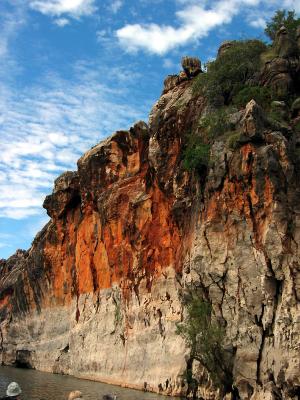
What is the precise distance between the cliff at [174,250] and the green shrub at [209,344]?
2.07ft

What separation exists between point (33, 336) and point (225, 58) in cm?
4225

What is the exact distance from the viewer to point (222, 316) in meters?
30.4

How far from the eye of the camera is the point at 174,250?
40062 millimetres

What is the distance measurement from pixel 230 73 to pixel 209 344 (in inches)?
742

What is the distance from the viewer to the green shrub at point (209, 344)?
29281 mm

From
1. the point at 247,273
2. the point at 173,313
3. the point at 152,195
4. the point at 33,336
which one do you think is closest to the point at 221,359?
the point at 247,273

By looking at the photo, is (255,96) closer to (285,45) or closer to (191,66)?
(285,45)

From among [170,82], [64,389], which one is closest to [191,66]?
[170,82]

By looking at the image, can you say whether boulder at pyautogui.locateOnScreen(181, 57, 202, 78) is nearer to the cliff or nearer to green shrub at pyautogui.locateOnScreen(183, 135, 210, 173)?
the cliff

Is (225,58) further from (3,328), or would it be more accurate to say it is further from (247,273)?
(3,328)

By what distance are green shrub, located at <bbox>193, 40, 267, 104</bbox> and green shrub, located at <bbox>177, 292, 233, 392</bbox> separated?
573 inches

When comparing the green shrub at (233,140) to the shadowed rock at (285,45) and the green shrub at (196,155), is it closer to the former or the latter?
the green shrub at (196,155)

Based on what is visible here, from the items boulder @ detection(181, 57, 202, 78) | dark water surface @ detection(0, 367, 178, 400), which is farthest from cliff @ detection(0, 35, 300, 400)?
dark water surface @ detection(0, 367, 178, 400)

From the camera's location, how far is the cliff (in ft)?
91.5
